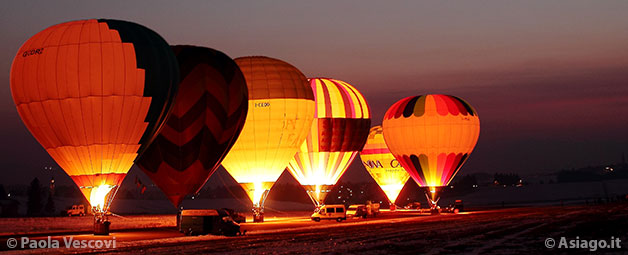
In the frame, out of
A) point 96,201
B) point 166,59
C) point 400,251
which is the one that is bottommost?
point 400,251

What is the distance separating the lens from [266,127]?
4684 centimetres

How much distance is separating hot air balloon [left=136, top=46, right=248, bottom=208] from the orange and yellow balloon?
20.8ft

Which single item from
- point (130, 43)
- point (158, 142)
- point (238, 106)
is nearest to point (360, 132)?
point (238, 106)

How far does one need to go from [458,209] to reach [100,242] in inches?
1491

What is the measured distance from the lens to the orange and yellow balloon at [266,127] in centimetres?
4641

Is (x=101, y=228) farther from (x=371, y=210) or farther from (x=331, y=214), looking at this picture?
(x=371, y=210)

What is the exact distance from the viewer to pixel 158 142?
37344 mm

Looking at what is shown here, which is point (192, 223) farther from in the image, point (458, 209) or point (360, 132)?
point (458, 209)

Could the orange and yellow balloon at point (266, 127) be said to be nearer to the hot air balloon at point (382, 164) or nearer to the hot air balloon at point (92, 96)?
the hot air balloon at point (92, 96)

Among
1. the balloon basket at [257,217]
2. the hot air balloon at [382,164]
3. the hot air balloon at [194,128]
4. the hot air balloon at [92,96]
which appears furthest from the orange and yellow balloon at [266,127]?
the hot air balloon at [382,164]

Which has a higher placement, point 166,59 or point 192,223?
point 166,59

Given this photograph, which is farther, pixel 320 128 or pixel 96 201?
pixel 320 128

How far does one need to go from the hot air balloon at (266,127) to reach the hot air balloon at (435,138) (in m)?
13.0

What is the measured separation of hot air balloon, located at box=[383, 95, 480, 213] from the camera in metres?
57.6
